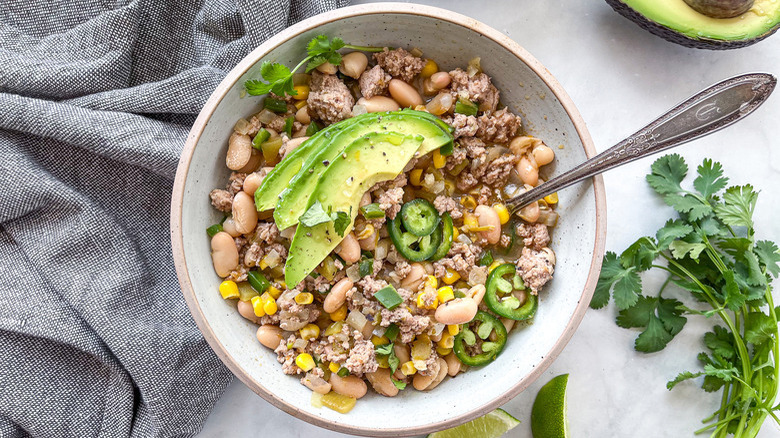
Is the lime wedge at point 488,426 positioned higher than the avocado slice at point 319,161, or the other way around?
the avocado slice at point 319,161

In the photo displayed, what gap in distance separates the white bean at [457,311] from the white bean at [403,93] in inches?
36.3

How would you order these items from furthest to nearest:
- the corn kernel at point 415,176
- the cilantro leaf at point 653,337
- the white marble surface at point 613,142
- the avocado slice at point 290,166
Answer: the white marble surface at point 613,142
the cilantro leaf at point 653,337
the corn kernel at point 415,176
the avocado slice at point 290,166

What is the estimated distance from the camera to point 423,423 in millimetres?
2713

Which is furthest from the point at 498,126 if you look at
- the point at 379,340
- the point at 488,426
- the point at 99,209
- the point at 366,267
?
the point at 99,209

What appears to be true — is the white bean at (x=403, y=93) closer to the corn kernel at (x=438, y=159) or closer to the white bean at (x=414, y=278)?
the corn kernel at (x=438, y=159)

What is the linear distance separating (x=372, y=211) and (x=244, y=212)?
56cm

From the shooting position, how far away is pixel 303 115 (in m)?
2.82

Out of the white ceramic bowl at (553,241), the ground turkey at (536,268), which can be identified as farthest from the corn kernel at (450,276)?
the white ceramic bowl at (553,241)

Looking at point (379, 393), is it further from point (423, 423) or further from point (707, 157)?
point (707, 157)

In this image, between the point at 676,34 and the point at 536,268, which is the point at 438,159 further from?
the point at 676,34

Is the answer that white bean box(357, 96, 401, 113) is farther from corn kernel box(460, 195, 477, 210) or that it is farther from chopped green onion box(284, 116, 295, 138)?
corn kernel box(460, 195, 477, 210)

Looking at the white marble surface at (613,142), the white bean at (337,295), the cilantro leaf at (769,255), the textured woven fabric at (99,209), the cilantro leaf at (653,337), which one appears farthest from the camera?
the white marble surface at (613,142)

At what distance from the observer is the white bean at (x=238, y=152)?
276 cm

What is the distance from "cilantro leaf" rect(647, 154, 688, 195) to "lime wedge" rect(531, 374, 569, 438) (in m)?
1.10
